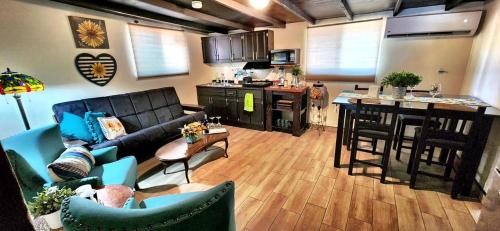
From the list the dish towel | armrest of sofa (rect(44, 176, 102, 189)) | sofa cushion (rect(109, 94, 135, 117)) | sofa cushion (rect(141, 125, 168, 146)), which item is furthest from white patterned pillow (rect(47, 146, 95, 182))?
the dish towel

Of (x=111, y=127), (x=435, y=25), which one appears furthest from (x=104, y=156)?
(x=435, y=25)

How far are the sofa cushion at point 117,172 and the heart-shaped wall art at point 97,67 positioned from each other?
1.68 m

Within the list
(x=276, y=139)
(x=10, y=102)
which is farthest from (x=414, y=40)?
(x=10, y=102)

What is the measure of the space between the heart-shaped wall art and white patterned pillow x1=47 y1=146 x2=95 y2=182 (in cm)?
157

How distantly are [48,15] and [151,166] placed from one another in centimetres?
231

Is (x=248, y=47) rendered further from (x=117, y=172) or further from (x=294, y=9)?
(x=117, y=172)

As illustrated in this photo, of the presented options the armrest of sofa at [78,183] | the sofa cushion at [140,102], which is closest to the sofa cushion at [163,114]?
the sofa cushion at [140,102]

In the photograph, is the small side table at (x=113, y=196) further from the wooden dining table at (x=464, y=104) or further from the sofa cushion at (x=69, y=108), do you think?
the wooden dining table at (x=464, y=104)

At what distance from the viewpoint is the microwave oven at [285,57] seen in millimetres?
4013

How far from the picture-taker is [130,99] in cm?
334

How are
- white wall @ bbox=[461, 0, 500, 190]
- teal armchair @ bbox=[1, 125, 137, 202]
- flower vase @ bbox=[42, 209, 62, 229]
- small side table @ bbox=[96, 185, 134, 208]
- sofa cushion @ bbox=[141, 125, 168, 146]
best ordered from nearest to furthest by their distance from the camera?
flower vase @ bbox=[42, 209, 62, 229] → small side table @ bbox=[96, 185, 134, 208] → teal armchair @ bbox=[1, 125, 137, 202] → white wall @ bbox=[461, 0, 500, 190] → sofa cushion @ bbox=[141, 125, 168, 146]

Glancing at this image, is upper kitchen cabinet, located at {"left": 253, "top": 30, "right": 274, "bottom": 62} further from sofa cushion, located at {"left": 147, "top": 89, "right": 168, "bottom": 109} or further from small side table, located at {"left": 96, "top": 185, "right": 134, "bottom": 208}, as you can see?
small side table, located at {"left": 96, "top": 185, "right": 134, "bottom": 208}

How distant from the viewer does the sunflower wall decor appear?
2.77 m

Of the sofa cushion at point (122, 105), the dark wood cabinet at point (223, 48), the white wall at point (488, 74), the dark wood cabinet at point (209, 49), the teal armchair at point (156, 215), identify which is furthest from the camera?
the dark wood cabinet at point (209, 49)
